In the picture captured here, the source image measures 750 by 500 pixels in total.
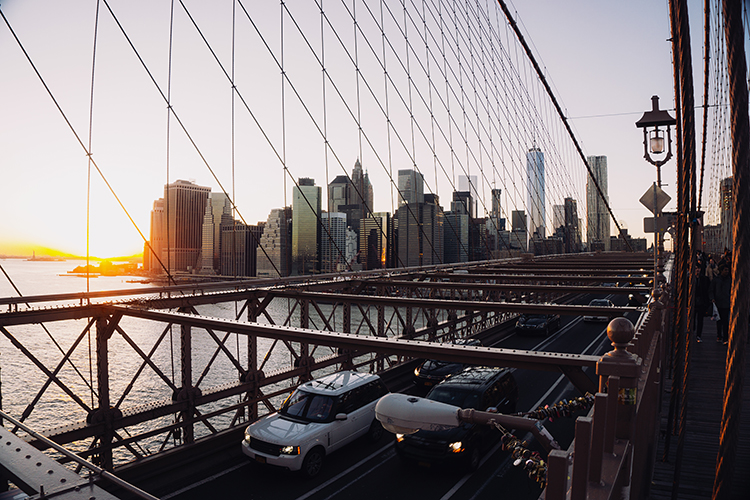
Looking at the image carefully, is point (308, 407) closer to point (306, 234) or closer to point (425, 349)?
point (425, 349)

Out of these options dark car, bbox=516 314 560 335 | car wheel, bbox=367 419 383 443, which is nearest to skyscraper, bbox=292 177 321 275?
dark car, bbox=516 314 560 335

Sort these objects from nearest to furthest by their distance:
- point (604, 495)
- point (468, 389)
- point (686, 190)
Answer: point (604, 495) < point (686, 190) < point (468, 389)

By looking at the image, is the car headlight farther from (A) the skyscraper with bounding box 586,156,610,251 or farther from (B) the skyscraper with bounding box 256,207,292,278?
(A) the skyscraper with bounding box 586,156,610,251

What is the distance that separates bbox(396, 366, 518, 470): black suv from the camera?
376 inches

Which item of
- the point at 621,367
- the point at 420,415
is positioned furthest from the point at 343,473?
the point at 621,367

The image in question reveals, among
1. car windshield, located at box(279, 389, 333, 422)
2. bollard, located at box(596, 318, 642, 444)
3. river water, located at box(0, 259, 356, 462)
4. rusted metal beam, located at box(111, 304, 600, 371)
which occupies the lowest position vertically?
river water, located at box(0, 259, 356, 462)

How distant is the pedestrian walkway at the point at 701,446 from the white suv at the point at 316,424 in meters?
5.97

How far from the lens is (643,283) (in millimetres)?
11742

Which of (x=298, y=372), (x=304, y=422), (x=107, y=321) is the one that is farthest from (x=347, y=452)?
(x=107, y=321)

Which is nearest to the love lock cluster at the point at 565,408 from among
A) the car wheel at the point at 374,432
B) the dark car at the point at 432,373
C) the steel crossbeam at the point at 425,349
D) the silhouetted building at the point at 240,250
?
the steel crossbeam at the point at 425,349

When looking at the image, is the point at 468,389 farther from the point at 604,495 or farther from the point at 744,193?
the point at 744,193

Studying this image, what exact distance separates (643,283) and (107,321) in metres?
11.5

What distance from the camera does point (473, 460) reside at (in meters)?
9.85

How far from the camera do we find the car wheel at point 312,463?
31.4ft
